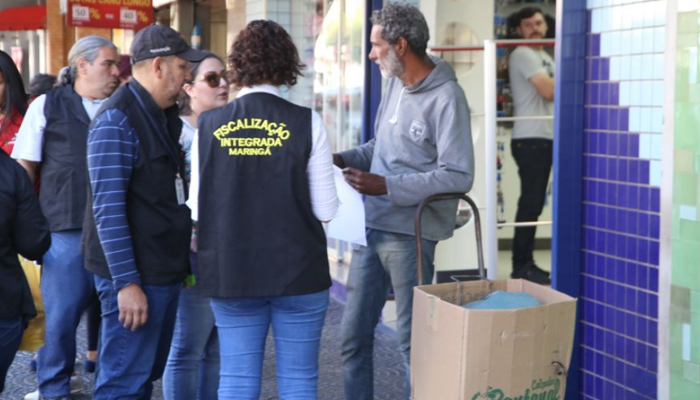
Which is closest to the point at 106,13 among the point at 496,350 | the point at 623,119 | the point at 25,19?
the point at 623,119

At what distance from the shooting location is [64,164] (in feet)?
18.3

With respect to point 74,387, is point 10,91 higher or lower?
higher

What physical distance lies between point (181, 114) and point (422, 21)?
116 centimetres

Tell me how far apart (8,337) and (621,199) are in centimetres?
251

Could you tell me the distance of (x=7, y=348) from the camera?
4.12 metres

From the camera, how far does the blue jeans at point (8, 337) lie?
161 inches

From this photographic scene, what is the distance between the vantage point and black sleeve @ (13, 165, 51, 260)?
410 cm

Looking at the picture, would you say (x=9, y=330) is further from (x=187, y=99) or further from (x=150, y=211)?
(x=187, y=99)

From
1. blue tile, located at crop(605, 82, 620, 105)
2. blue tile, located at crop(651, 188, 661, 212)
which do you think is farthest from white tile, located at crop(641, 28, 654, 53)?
blue tile, located at crop(651, 188, 661, 212)

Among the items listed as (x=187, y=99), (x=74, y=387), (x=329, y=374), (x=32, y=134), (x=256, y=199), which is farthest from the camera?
(x=329, y=374)

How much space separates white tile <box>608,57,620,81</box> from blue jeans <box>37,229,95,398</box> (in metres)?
2.77

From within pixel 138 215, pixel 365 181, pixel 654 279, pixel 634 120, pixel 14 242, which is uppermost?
pixel 634 120

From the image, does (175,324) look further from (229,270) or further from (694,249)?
(694,249)

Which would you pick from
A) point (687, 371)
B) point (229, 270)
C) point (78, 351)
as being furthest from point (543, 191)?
point (229, 270)
